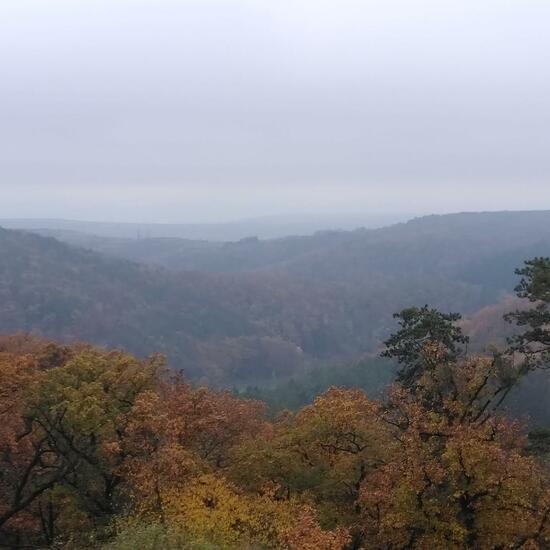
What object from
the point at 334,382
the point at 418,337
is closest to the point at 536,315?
the point at 418,337

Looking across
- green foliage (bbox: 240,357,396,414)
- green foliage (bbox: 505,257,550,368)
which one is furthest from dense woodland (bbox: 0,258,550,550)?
green foliage (bbox: 240,357,396,414)

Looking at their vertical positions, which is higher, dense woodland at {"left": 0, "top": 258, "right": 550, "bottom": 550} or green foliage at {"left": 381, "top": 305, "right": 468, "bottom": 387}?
green foliage at {"left": 381, "top": 305, "right": 468, "bottom": 387}

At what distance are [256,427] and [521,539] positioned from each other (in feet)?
56.5

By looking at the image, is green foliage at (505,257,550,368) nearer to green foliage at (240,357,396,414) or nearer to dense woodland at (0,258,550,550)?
dense woodland at (0,258,550,550)

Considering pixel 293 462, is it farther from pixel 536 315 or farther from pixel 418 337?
pixel 536 315

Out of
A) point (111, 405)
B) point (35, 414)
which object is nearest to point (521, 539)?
point (111, 405)

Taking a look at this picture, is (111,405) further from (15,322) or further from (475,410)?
(15,322)

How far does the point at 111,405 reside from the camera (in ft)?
91.5

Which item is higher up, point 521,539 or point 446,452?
point 446,452

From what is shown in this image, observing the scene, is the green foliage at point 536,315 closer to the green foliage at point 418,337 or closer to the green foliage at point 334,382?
the green foliage at point 418,337

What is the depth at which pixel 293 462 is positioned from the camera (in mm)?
25781

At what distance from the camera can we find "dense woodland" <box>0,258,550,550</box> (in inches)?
811

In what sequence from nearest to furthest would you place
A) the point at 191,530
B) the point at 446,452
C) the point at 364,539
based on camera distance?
the point at 191,530 < the point at 446,452 < the point at 364,539

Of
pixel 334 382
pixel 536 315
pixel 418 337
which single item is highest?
pixel 536 315
